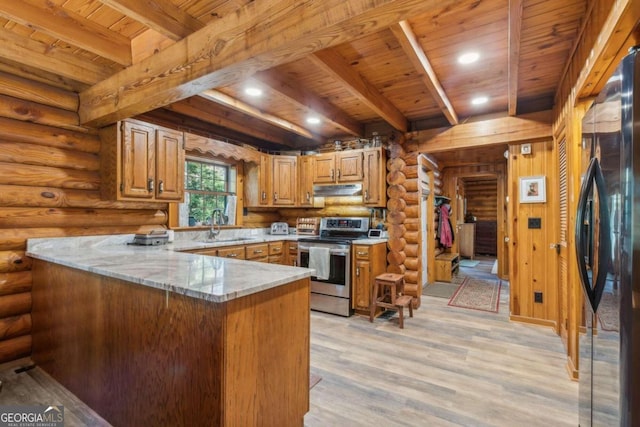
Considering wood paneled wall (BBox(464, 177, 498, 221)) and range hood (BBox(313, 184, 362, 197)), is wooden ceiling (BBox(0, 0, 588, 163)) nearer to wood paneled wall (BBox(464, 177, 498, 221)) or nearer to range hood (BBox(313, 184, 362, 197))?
range hood (BBox(313, 184, 362, 197))

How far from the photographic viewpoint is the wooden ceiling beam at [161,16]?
1712 mm

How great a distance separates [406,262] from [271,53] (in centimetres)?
328

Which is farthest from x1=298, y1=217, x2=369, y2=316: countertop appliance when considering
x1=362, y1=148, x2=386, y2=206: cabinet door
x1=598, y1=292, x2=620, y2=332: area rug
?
x1=598, y1=292, x2=620, y2=332: area rug

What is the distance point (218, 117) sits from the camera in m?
3.93

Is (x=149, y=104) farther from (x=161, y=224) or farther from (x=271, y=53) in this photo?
(x=161, y=224)

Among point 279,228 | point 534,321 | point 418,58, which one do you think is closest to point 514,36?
point 418,58

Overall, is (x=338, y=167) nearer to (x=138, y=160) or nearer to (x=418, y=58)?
(x=418, y=58)

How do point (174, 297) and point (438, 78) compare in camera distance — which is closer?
point (174, 297)

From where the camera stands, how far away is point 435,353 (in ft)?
9.05

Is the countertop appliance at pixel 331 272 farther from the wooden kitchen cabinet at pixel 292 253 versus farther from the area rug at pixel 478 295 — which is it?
the area rug at pixel 478 295

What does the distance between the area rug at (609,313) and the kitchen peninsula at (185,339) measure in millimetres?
1301

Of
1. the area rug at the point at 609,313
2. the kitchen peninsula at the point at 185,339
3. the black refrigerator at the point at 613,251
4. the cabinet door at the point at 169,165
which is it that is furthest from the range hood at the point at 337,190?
the area rug at the point at 609,313

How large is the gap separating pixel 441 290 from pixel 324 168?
2785 millimetres

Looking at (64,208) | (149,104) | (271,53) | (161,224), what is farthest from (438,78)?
(64,208)
